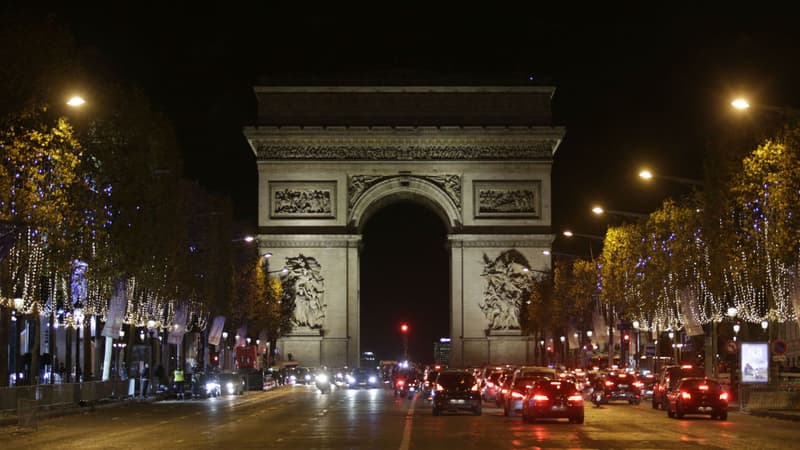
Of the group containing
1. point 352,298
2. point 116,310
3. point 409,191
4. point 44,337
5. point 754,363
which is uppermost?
point 409,191

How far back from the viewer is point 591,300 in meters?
97.0

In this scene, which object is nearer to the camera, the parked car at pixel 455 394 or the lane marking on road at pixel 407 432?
the lane marking on road at pixel 407 432

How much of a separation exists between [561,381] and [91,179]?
68.2 feet

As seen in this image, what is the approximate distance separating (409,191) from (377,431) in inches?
2768

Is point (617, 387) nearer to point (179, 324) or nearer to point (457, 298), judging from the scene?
point (179, 324)

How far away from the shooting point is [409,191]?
355 ft

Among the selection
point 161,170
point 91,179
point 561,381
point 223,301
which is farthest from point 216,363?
point 561,381

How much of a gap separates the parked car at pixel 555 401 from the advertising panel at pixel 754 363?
45.7ft

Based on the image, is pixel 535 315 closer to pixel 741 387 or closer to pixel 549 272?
pixel 549 272

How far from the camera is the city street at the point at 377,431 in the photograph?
1316 inches

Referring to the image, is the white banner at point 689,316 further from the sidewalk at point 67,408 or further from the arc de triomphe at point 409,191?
the arc de triomphe at point 409,191

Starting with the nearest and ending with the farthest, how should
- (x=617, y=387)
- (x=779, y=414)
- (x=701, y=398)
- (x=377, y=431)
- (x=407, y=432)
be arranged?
1. (x=407, y=432)
2. (x=377, y=431)
3. (x=701, y=398)
4. (x=779, y=414)
5. (x=617, y=387)

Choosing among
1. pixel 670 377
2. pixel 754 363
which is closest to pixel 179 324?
pixel 670 377

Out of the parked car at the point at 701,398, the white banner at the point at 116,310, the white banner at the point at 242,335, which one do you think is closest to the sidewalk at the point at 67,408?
the white banner at the point at 116,310
